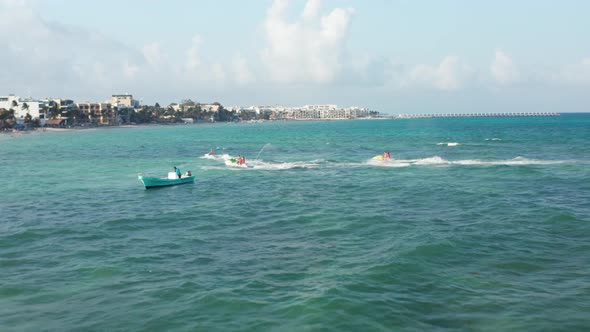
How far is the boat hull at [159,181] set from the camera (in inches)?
1540

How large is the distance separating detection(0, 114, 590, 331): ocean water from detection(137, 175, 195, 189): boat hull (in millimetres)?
1824

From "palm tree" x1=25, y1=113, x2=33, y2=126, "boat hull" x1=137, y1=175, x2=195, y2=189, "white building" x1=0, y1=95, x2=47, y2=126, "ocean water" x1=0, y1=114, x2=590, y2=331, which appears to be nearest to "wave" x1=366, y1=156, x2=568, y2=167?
"ocean water" x1=0, y1=114, x2=590, y2=331

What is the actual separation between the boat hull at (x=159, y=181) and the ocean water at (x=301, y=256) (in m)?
1.82

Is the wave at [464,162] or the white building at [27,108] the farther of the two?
the white building at [27,108]

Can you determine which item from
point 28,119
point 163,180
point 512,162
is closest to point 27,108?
point 28,119

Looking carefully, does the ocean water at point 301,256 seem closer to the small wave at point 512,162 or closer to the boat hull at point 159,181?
the boat hull at point 159,181

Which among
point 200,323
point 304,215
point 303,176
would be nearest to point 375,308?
point 200,323

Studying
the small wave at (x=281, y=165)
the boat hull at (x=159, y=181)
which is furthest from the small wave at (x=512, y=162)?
the boat hull at (x=159, y=181)

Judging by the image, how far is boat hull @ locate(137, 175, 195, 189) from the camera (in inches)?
1540

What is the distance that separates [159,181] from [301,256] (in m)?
22.8

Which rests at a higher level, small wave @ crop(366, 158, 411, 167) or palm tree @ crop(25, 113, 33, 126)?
palm tree @ crop(25, 113, 33, 126)

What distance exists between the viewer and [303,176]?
46.2 meters

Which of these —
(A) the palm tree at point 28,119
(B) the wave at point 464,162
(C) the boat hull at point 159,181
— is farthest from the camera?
(A) the palm tree at point 28,119

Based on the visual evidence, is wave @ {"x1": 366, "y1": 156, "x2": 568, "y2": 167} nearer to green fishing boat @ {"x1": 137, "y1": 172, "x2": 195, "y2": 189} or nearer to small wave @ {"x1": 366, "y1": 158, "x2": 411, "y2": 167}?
small wave @ {"x1": 366, "y1": 158, "x2": 411, "y2": 167}
